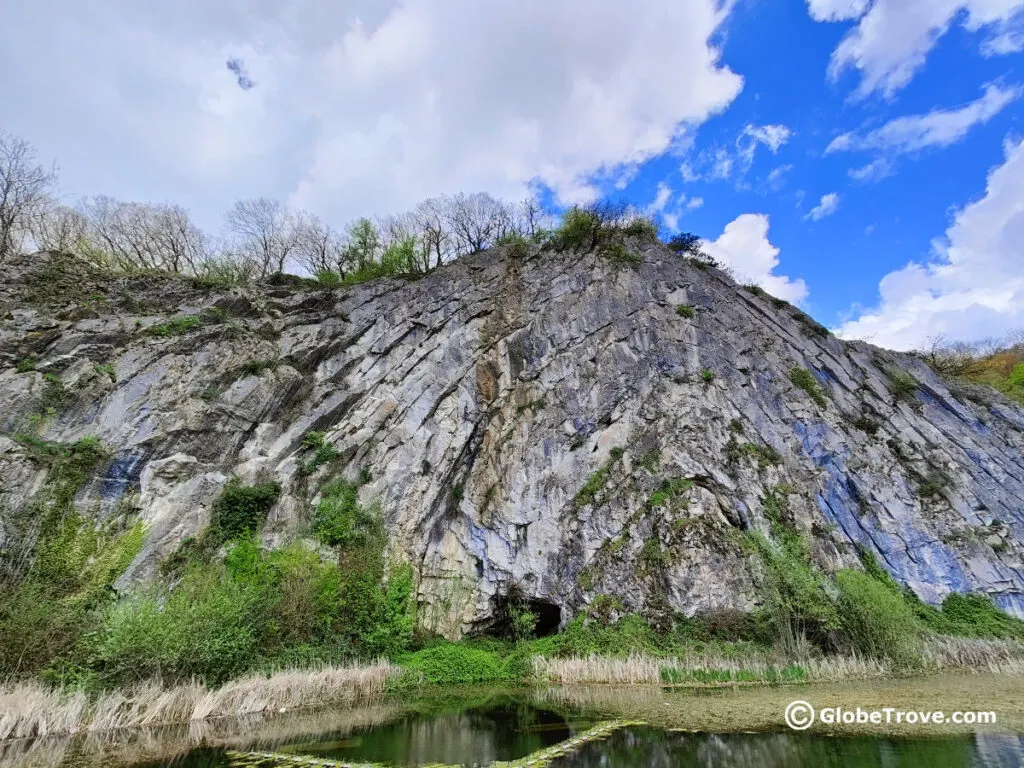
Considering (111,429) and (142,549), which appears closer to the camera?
(142,549)

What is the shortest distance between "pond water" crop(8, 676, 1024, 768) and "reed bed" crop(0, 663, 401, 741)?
2.13 ft

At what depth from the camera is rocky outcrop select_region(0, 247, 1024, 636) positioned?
20391 mm

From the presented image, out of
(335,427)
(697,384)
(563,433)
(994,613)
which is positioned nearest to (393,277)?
(335,427)

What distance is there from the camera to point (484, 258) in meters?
35.6

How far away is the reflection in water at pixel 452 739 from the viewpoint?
8.89 meters

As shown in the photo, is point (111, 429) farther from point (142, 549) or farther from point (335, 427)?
point (335, 427)

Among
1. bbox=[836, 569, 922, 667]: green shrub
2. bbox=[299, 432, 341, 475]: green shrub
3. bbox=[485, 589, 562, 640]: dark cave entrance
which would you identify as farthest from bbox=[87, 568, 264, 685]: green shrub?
bbox=[836, 569, 922, 667]: green shrub

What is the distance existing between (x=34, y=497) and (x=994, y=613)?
36.3 m

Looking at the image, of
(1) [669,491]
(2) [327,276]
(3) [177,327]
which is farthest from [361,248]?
(1) [669,491]

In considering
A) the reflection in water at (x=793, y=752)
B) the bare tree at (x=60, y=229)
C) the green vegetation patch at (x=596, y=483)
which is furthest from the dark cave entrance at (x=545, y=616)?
the bare tree at (x=60, y=229)
